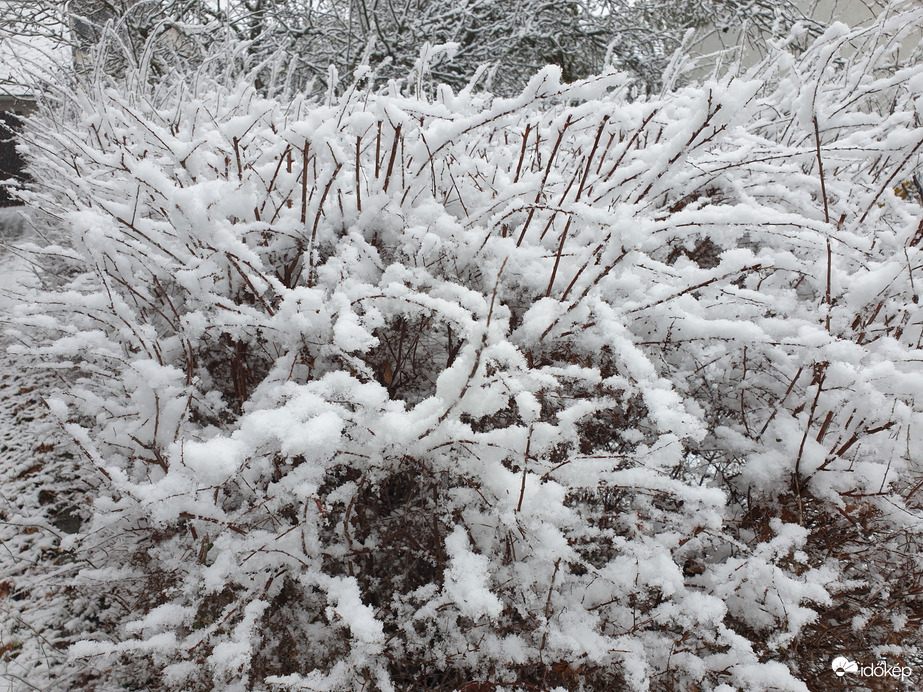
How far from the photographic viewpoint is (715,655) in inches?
50.0

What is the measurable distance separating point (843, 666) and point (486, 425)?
1156 millimetres

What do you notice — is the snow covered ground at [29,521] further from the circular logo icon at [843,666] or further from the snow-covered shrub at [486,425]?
the circular logo icon at [843,666]

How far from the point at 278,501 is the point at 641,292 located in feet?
3.57

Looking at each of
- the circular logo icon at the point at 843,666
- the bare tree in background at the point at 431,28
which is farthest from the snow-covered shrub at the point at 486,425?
the bare tree in background at the point at 431,28

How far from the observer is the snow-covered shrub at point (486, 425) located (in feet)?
3.72

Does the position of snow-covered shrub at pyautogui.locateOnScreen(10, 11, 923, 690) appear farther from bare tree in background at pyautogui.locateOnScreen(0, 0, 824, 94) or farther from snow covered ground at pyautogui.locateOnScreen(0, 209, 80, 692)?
bare tree in background at pyautogui.locateOnScreen(0, 0, 824, 94)

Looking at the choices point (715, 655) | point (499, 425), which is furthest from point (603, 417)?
point (715, 655)

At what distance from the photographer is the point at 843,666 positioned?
1.38m

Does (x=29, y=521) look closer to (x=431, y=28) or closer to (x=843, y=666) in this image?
(x=843, y=666)

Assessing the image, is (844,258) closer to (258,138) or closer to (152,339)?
(152,339)

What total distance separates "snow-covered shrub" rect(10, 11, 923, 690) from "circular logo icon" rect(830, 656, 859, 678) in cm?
14

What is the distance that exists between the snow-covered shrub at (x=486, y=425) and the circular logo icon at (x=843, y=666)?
0.14 metres

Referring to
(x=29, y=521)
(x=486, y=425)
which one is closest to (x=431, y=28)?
(x=486, y=425)

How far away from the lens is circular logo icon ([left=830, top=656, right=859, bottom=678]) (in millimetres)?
1374
